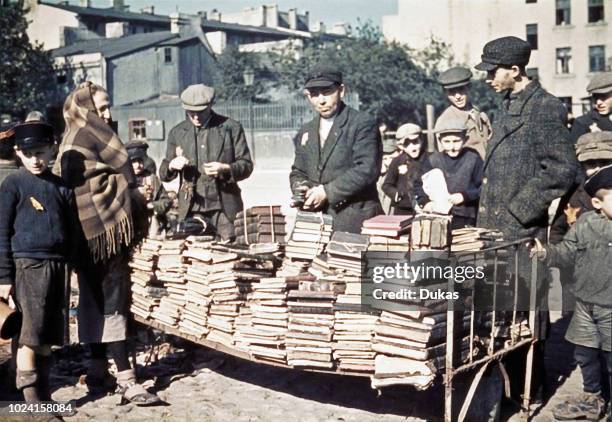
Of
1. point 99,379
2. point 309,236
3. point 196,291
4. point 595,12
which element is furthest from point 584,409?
point 595,12

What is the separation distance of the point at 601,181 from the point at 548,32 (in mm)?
49303

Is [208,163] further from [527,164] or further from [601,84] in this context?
[601,84]

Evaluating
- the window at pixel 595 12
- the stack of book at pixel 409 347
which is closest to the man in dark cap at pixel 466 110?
the stack of book at pixel 409 347

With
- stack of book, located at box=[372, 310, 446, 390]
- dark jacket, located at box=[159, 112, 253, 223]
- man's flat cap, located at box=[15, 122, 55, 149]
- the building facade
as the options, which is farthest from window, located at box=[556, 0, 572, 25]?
stack of book, located at box=[372, 310, 446, 390]

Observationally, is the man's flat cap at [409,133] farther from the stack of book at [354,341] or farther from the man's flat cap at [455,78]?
the stack of book at [354,341]

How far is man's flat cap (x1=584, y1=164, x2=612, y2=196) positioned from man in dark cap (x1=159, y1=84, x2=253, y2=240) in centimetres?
316

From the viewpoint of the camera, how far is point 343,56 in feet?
151

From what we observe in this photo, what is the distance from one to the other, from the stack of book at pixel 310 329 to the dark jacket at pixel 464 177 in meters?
1.71

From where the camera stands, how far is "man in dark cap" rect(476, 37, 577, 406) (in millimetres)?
5273

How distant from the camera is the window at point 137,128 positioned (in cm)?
4197

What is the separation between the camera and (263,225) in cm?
630

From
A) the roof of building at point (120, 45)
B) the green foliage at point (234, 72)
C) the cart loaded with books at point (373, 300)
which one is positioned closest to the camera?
the cart loaded with books at point (373, 300)

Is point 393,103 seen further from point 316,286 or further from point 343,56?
point 316,286

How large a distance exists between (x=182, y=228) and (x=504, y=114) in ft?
8.96
